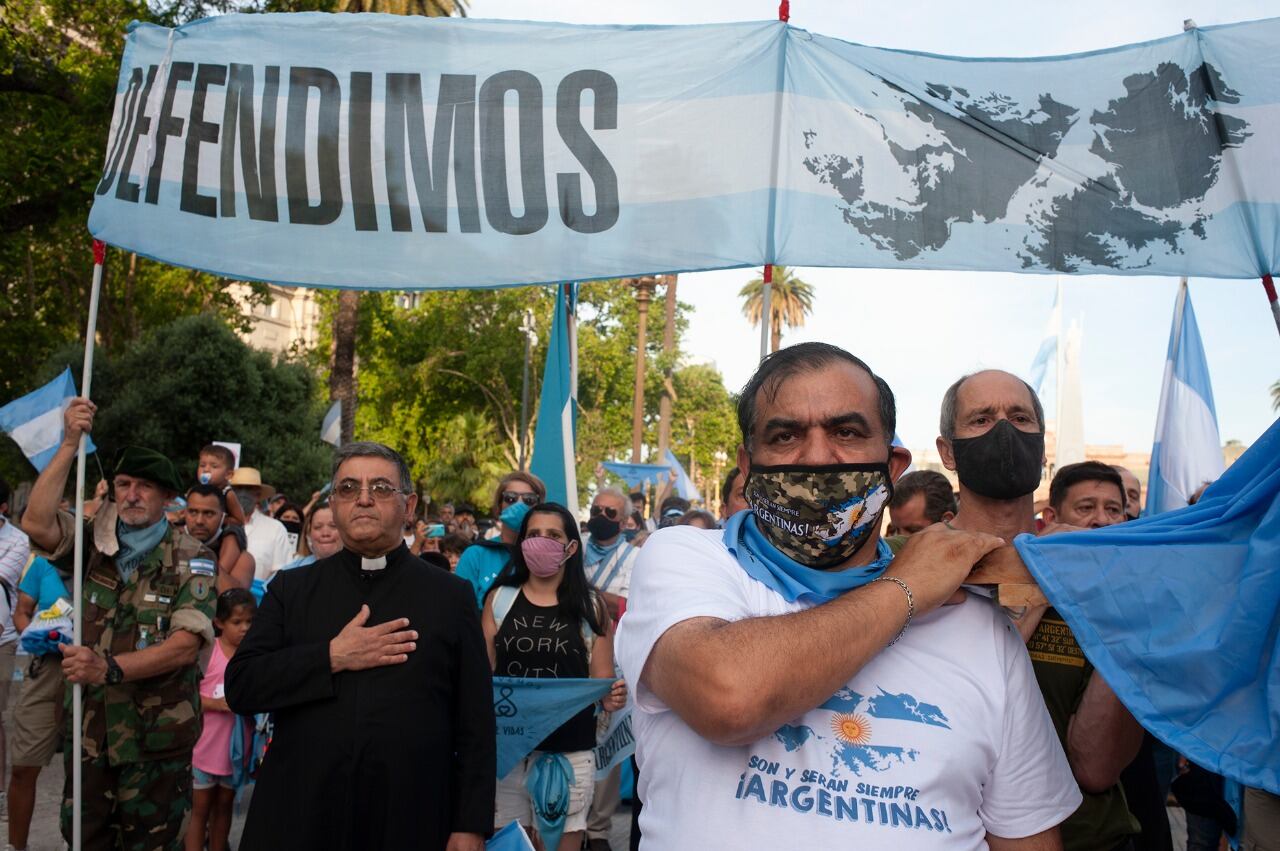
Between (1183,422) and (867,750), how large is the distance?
5.33m

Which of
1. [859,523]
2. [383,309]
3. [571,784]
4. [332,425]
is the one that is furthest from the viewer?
[383,309]

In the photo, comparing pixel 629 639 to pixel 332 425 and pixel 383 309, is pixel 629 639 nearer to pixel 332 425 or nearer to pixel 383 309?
pixel 332 425

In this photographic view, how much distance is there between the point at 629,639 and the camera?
1.85 meters

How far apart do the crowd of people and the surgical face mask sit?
0.02m

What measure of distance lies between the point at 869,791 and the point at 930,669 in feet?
0.78

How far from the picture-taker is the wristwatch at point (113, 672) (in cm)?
454

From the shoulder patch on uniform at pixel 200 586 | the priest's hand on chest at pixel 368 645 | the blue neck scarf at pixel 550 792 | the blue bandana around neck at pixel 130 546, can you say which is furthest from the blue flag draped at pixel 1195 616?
the blue bandana around neck at pixel 130 546

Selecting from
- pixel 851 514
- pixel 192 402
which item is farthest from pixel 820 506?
pixel 192 402

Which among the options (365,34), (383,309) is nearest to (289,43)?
(365,34)

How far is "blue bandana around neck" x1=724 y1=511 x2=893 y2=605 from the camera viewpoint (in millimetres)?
1859

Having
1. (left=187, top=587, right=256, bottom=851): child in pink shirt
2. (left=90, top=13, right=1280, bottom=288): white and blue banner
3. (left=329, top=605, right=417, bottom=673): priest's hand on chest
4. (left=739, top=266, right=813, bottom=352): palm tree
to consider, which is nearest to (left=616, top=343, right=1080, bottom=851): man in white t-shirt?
(left=329, top=605, right=417, bottom=673): priest's hand on chest

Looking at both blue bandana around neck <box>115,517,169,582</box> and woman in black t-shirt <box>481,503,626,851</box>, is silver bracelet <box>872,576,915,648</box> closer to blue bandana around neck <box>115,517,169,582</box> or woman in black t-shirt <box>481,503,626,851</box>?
woman in black t-shirt <box>481,503,626,851</box>

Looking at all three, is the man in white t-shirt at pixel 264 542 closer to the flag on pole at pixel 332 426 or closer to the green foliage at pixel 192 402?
the flag on pole at pixel 332 426

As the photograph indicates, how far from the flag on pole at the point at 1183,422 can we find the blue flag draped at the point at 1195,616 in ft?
15.1
